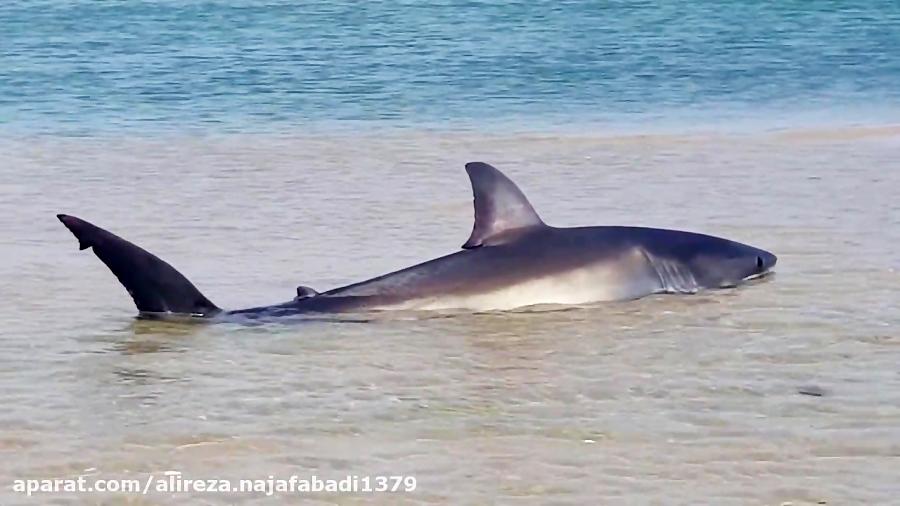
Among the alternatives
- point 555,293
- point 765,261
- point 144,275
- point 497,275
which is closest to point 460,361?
point 497,275

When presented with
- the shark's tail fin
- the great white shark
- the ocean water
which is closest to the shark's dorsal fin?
the great white shark

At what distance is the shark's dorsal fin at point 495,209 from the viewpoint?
7797 mm

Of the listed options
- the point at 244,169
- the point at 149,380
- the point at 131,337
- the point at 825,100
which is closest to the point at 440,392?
the point at 149,380

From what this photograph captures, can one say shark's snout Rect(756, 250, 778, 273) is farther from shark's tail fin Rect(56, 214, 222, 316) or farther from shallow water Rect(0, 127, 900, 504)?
shark's tail fin Rect(56, 214, 222, 316)

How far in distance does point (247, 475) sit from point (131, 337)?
2.28 meters

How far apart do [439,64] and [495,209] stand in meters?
15.7

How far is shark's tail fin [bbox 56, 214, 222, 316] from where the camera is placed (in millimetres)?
7180

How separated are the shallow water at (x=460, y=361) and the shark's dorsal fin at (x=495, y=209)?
42 centimetres

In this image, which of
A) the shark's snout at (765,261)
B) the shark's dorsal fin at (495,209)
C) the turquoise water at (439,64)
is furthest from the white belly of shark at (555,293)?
the turquoise water at (439,64)

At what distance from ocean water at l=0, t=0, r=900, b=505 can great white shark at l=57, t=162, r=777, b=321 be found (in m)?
0.11

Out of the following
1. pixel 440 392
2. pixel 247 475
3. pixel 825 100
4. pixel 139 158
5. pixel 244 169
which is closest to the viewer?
pixel 247 475

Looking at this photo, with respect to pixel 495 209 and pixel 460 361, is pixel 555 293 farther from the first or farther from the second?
pixel 460 361

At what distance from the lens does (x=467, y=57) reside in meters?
24.1

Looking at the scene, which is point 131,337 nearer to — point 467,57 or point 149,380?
point 149,380
